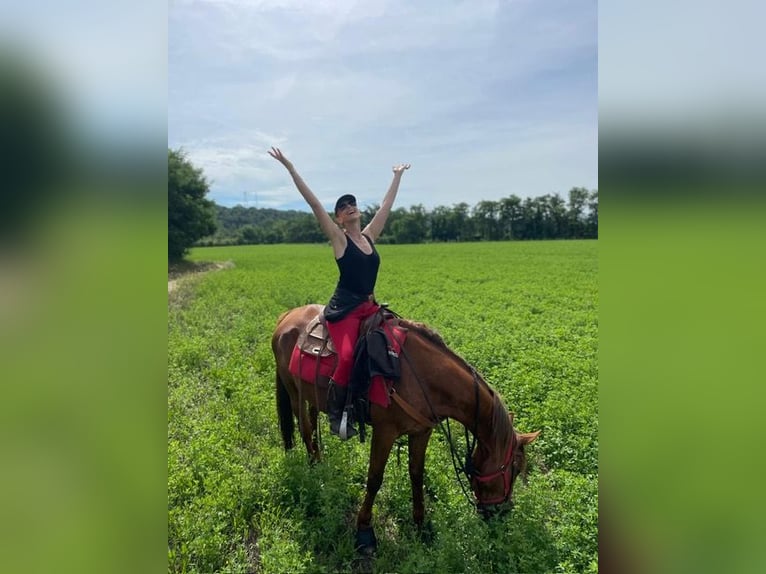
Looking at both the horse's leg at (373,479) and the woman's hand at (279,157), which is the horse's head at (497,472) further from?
the woman's hand at (279,157)

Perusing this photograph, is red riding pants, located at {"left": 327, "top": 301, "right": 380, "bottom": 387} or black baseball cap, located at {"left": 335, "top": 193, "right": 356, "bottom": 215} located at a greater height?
black baseball cap, located at {"left": 335, "top": 193, "right": 356, "bottom": 215}

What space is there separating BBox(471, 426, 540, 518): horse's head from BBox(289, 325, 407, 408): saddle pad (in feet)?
3.48

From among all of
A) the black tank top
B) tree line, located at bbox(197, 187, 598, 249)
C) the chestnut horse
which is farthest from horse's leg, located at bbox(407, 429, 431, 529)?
tree line, located at bbox(197, 187, 598, 249)

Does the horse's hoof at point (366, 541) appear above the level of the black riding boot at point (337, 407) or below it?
below

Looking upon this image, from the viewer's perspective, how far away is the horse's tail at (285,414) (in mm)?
5191

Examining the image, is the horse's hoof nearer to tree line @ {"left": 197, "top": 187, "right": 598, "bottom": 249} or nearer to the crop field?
the crop field

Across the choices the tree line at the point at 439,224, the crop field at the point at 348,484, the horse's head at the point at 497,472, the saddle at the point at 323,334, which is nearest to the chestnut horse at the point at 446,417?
the horse's head at the point at 497,472

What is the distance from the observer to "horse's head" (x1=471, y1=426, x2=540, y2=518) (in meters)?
3.68

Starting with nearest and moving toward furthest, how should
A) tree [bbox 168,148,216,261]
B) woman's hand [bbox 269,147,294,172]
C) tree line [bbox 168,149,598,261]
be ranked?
woman's hand [bbox 269,147,294,172] < tree [bbox 168,148,216,261] < tree line [bbox 168,149,598,261]

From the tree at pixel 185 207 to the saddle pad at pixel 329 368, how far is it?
31990mm
